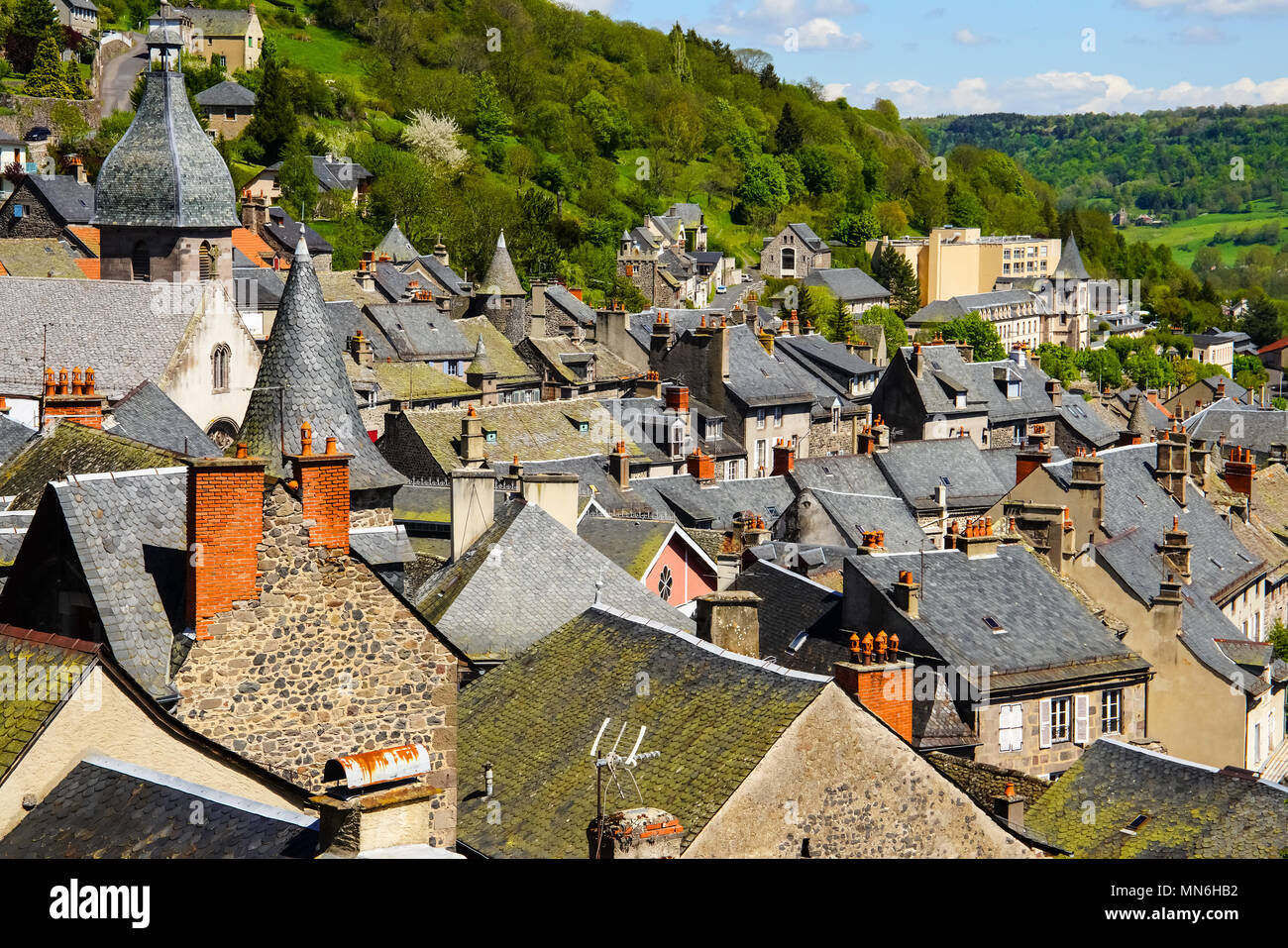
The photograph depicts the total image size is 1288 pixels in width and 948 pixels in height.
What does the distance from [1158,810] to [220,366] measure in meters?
26.5

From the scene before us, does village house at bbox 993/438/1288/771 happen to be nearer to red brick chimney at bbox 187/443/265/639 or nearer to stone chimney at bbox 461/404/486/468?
stone chimney at bbox 461/404/486/468

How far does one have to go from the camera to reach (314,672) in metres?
15.8

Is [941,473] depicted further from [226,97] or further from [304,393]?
[226,97]

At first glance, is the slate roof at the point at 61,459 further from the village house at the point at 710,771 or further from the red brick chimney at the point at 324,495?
the village house at the point at 710,771

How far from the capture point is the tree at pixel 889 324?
13100 cm

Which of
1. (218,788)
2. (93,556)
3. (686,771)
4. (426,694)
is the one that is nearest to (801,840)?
(686,771)

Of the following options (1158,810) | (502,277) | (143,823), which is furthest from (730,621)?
(502,277)

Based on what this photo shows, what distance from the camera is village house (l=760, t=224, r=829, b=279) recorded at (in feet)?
502

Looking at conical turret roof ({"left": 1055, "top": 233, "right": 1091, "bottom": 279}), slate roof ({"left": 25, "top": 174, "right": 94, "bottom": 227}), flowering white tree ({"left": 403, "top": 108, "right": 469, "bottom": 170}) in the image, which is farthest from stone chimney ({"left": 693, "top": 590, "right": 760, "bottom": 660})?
conical turret roof ({"left": 1055, "top": 233, "right": 1091, "bottom": 279})

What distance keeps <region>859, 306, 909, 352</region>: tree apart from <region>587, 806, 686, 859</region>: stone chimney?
376 ft
